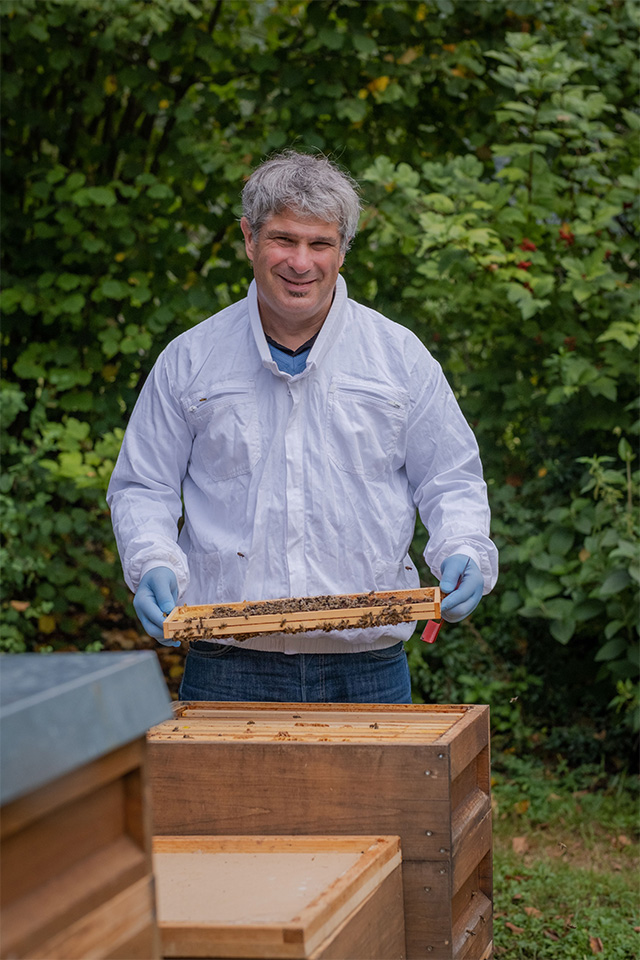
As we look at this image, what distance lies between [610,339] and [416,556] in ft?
4.41

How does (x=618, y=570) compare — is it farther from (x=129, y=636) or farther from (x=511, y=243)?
(x=129, y=636)

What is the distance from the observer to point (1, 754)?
36.1 inches

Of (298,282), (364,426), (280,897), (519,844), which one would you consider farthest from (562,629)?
(280,897)

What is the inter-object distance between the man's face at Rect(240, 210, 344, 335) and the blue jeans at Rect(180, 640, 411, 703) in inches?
32.9

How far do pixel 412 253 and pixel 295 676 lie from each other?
281 centimetres

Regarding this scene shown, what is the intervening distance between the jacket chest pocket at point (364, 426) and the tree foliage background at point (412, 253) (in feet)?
6.00

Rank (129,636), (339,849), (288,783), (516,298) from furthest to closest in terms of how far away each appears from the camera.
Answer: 1. (129,636)
2. (516,298)
3. (288,783)
4. (339,849)

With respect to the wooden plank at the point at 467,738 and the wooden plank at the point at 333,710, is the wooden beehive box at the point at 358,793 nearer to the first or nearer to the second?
the wooden plank at the point at 467,738

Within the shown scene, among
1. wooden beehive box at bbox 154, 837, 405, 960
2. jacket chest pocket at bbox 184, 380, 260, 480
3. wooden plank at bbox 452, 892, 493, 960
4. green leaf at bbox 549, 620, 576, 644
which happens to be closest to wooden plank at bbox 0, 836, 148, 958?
wooden beehive box at bbox 154, 837, 405, 960

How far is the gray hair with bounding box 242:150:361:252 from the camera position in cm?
245

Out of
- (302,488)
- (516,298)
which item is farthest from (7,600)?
(302,488)

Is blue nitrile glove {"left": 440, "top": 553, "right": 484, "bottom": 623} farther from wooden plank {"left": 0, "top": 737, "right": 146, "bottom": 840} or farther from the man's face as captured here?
wooden plank {"left": 0, "top": 737, "right": 146, "bottom": 840}

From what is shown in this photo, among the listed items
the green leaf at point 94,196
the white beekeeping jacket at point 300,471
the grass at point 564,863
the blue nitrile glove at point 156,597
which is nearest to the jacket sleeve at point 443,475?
the white beekeeping jacket at point 300,471

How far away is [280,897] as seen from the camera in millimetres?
1604
